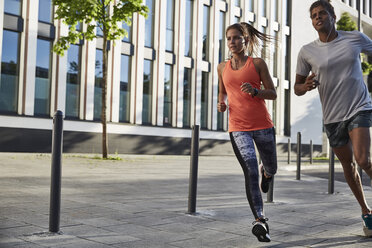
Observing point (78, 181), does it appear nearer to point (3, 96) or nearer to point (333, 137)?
point (333, 137)

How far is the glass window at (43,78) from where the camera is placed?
56.7 ft

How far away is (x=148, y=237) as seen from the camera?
412 cm

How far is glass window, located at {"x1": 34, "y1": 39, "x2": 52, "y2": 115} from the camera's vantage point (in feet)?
56.7

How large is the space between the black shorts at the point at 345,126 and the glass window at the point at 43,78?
14.5 metres

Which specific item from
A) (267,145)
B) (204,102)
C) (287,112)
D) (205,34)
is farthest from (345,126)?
(287,112)

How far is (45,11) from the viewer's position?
17672 mm

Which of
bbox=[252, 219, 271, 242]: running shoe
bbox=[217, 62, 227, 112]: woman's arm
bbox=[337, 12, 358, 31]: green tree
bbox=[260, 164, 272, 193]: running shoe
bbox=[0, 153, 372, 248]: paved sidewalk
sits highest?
bbox=[337, 12, 358, 31]: green tree

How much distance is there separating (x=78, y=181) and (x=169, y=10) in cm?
1550

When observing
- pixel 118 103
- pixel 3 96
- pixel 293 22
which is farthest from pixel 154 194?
pixel 293 22

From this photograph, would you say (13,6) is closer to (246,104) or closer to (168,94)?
(168,94)

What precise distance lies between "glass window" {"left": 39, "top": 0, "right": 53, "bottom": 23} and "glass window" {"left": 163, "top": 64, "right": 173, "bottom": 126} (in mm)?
6329

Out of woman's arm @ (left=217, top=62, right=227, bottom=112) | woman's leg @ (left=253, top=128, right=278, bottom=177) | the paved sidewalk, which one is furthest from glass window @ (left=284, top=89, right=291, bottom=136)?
woman's leg @ (left=253, top=128, right=278, bottom=177)

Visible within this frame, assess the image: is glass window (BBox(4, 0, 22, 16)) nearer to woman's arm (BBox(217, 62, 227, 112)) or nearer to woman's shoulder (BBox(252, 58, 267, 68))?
woman's arm (BBox(217, 62, 227, 112))

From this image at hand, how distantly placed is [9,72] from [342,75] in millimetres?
14369
